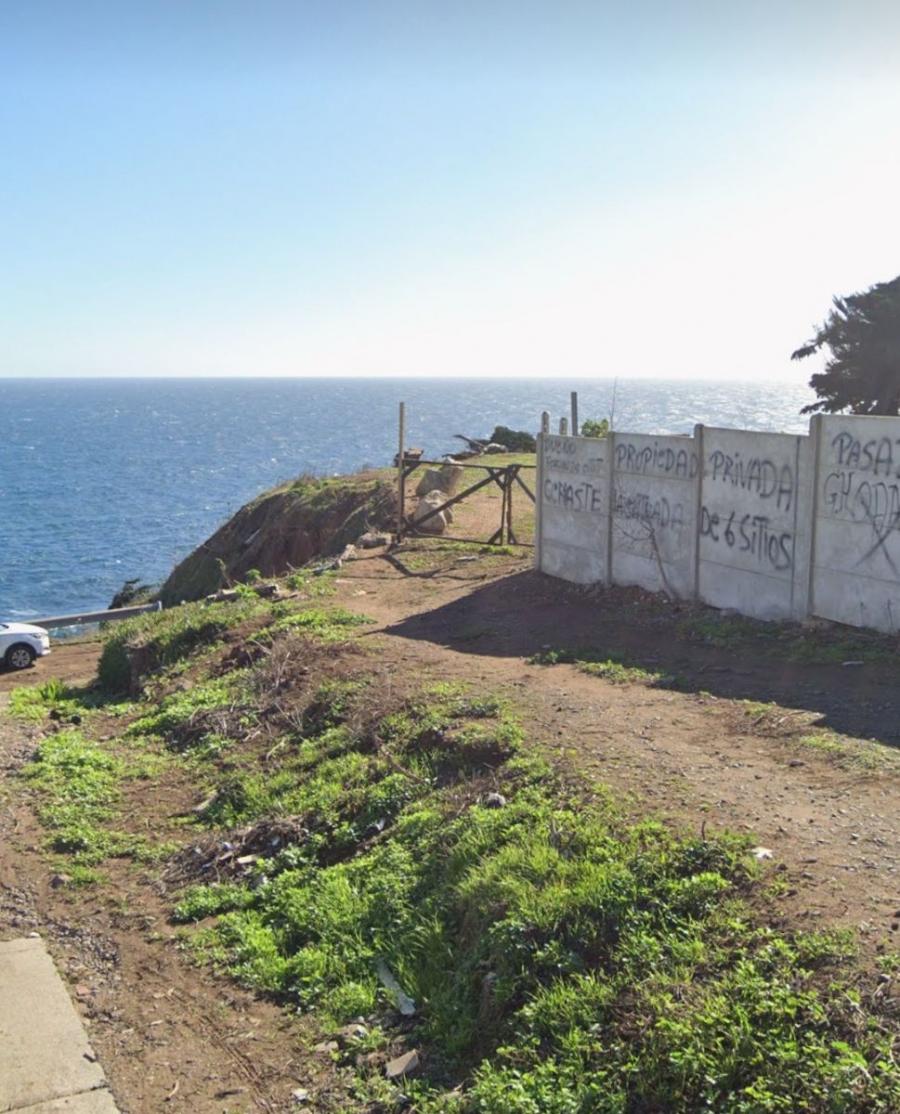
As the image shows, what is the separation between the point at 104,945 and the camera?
7.70 metres

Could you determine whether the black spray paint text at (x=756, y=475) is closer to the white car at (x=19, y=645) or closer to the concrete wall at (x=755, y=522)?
the concrete wall at (x=755, y=522)

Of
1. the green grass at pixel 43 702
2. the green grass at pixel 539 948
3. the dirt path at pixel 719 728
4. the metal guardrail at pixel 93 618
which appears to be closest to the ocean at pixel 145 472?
the metal guardrail at pixel 93 618

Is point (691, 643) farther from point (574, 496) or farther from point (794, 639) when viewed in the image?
point (574, 496)

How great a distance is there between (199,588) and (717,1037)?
90.9 ft

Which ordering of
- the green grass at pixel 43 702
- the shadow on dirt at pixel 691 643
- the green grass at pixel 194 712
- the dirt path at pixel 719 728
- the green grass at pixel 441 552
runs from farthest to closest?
the green grass at pixel 441 552, the green grass at pixel 43 702, the green grass at pixel 194 712, the shadow on dirt at pixel 691 643, the dirt path at pixel 719 728

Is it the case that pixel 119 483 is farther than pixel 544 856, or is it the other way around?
pixel 119 483

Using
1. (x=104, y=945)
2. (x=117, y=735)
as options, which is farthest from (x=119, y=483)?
(x=104, y=945)

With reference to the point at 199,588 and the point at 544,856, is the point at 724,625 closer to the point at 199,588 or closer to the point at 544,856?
the point at 544,856

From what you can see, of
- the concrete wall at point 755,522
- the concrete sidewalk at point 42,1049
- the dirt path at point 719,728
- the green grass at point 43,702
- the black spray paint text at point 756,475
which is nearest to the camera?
the concrete sidewalk at point 42,1049

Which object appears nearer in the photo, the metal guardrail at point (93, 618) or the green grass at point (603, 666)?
the green grass at point (603, 666)

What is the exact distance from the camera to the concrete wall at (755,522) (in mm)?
11961

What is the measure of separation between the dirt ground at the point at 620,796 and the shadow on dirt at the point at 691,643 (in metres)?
0.04

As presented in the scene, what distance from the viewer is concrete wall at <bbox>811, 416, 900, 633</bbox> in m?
10.8

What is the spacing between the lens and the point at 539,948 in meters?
5.93
